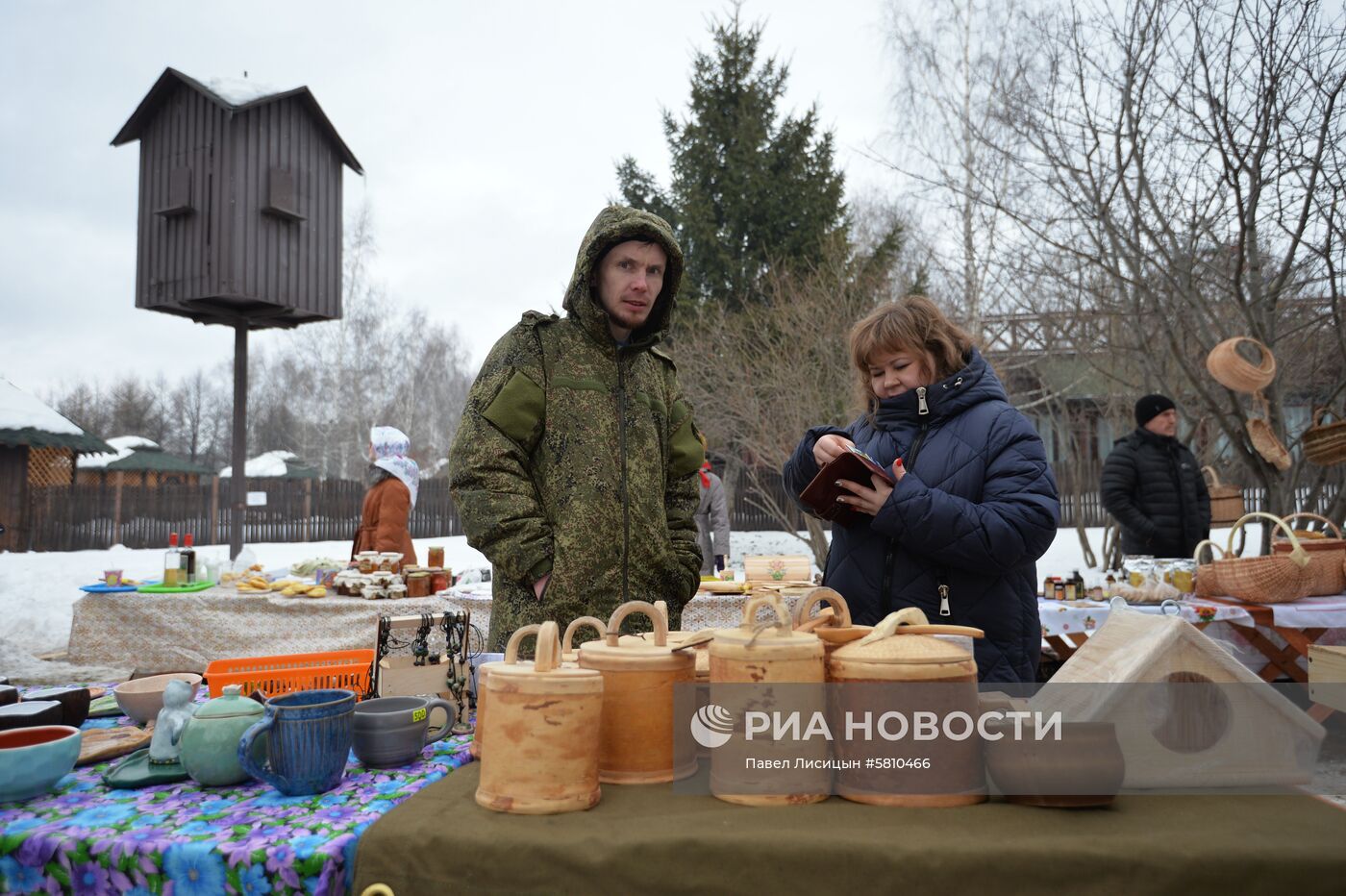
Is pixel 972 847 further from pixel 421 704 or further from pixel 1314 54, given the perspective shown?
pixel 1314 54

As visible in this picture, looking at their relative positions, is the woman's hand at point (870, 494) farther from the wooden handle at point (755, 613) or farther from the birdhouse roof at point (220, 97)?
the birdhouse roof at point (220, 97)

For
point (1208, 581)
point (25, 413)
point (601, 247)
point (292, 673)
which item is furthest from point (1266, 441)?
point (25, 413)

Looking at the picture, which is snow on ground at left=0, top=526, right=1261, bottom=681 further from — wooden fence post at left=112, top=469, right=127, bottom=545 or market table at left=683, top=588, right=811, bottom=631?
market table at left=683, top=588, right=811, bottom=631

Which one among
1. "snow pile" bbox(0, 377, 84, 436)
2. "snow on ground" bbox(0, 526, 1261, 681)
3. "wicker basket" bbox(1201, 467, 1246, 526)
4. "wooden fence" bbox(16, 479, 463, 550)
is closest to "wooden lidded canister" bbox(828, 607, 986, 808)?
"snow on ground" bbox(0, 526, 1261, 681)

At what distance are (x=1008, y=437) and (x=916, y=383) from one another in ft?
0.91

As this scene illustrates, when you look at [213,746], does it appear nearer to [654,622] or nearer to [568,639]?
[568,639]

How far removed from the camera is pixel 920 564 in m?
2.00

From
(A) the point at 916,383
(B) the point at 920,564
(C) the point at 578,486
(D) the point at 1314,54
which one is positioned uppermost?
(D) the point at 1314,54

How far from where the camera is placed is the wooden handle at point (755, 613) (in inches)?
50.5

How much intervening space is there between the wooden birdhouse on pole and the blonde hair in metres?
7.31

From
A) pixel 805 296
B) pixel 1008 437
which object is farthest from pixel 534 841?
pixel 805 296

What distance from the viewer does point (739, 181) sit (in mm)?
16156

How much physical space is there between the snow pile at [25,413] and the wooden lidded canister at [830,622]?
60.2 ft

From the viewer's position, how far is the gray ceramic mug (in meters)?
1.45
